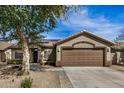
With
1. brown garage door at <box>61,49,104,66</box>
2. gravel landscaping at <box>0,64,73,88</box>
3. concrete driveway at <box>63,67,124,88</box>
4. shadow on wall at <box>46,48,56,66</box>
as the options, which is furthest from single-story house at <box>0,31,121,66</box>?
gravel landscaping at <box>0,64,73,88</box>

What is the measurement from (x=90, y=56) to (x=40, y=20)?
44.9 feet

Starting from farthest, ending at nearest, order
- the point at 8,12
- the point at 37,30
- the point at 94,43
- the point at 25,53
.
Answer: the point at 94,43, the point at 37,30, the point at 25,53, the point at 8,12

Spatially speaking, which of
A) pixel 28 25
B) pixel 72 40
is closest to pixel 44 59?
pixel 72 40

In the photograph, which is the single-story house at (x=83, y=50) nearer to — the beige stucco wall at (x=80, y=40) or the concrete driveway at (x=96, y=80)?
the beige stucco wall at (x=80, y=40)

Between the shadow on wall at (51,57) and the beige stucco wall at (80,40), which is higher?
the beige stucco wall at (80,40)

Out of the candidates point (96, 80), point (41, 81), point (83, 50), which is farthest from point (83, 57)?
point (41, 81)

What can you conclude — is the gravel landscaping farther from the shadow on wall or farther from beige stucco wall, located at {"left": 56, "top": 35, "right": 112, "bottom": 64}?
the shadow on wall

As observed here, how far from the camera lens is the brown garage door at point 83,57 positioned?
3484cm

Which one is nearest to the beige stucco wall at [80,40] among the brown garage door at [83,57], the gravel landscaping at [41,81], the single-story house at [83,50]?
the single-story house at [83,50]

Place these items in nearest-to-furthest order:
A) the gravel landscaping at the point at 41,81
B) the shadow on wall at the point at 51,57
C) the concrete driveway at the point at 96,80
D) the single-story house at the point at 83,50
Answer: the gravel landscaping at the point at 41,81 < the concrete driveway at the point at 96,80 < the single-story house at the point at 83,50 < the shadow on wall at the point at 51,57

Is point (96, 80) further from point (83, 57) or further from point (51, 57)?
point (51, 57)

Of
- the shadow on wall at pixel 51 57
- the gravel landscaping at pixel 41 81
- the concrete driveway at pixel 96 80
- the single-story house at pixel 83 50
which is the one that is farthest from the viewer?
the shadow on wall at pixel 51 57

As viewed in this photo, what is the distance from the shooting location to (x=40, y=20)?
22.6 m

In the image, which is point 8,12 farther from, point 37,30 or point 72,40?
point 72,40
